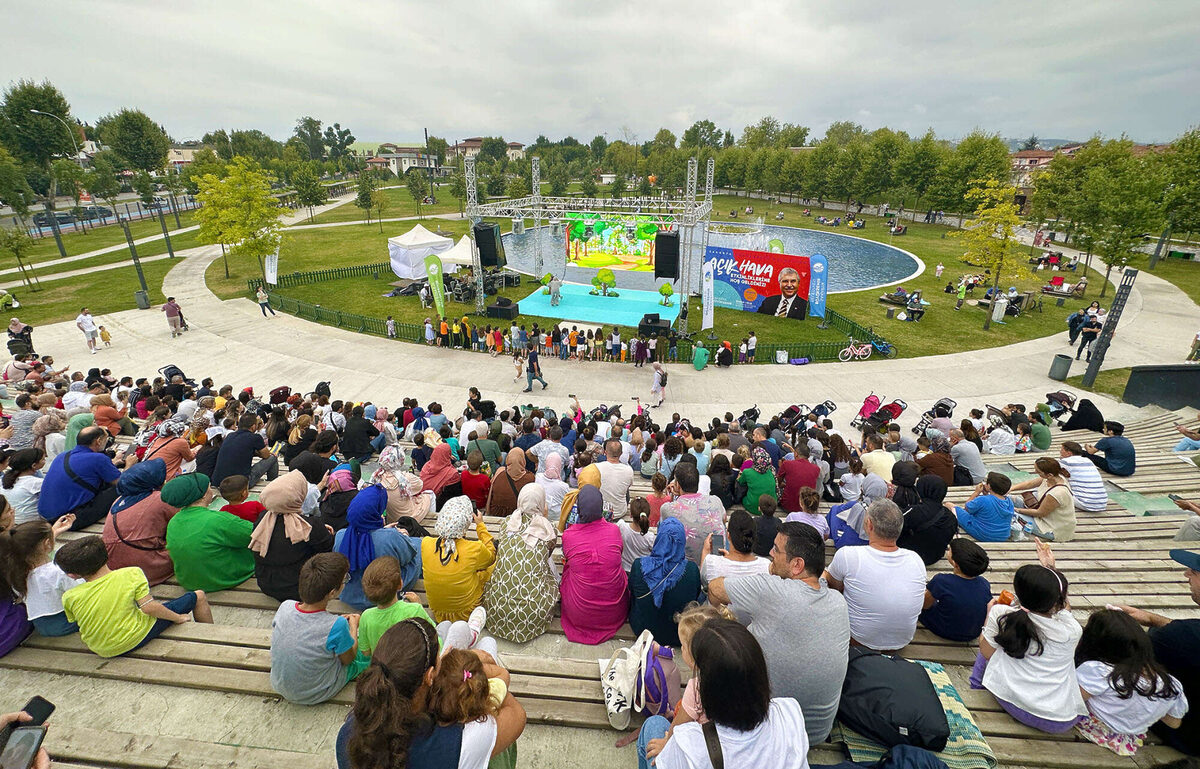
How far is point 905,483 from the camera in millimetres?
6270

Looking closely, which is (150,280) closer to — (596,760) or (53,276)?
(53,276)

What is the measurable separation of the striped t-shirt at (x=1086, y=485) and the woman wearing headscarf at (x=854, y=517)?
371cm

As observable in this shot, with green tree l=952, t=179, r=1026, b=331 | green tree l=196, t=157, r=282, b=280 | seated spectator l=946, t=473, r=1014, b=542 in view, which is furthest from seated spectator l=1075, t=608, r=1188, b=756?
green tree l=196, t=157, r=282, b=280

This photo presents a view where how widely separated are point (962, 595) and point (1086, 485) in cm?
549

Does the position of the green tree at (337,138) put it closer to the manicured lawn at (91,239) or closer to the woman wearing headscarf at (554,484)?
the manicured lawn at (91,239)

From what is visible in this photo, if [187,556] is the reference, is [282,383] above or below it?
below

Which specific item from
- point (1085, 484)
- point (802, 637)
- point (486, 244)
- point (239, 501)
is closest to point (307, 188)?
point (486, 244)

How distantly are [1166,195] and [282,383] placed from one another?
53.0 meters

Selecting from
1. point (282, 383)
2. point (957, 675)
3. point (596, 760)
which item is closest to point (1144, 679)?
point (957, 675)

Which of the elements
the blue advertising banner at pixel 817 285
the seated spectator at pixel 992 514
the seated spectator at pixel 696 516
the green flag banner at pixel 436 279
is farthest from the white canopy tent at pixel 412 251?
the seated spectator at pixel 992 514

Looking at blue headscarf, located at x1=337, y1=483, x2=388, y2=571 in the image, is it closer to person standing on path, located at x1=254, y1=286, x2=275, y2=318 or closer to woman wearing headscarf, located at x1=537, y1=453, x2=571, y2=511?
woman wearing headscarf, located at x1=537, y1=453, x2=571, y2=511

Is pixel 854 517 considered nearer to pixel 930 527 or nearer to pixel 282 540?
pixel 930 527

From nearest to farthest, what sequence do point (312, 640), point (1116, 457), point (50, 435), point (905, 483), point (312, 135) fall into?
point (312, 640) → point (905, 483) → point (50, 435) → point (1116, 457) → point (312, 135)

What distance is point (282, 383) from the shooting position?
56.5ft
